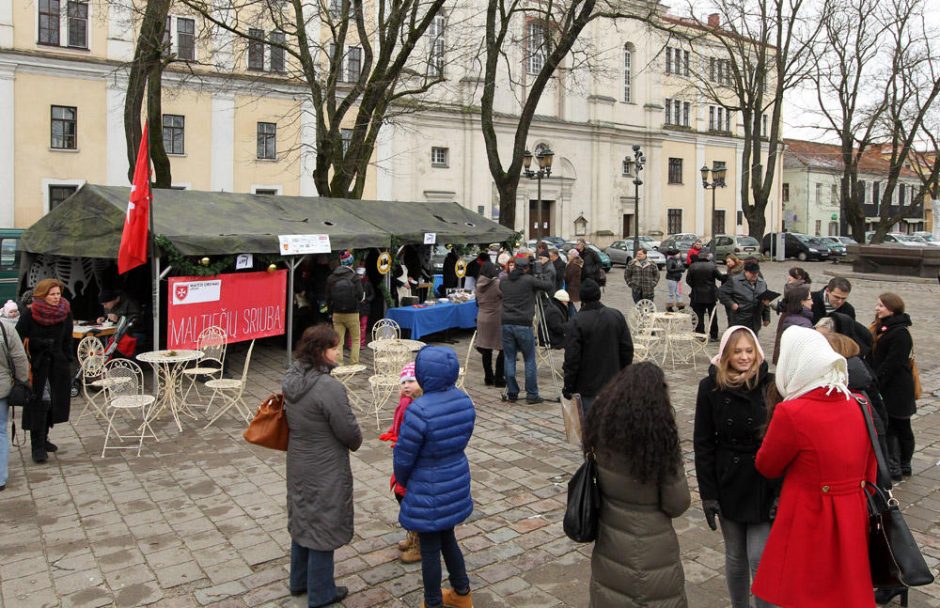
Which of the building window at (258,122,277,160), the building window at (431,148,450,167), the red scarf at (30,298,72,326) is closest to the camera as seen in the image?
the red scarf at (30,298,72,326)

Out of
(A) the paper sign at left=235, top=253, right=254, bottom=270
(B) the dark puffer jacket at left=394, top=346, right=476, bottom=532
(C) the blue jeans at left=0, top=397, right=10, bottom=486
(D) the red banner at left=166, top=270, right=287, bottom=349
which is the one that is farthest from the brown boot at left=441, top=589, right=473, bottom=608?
(A) the paper sign at left=235, top=253, right=254, bottom=270

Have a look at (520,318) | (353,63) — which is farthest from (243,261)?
(353,63)

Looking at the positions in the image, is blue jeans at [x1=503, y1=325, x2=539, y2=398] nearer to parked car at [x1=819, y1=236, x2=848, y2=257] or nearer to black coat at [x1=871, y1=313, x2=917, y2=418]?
black coat at [x1=871, y1=313, x2=917, y2=418]

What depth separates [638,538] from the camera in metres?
3.19

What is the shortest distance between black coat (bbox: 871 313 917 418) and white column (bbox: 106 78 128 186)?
98.3ft

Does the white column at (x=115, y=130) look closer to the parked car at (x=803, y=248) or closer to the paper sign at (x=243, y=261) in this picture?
the paper sign at (x=243, y=261)

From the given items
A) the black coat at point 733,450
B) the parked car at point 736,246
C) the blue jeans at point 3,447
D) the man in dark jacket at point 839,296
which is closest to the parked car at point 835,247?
the parked car at point 736,246

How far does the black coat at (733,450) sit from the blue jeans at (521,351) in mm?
5437

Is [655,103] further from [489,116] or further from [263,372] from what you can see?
[263,372]

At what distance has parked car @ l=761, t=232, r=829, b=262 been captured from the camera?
37938 mm

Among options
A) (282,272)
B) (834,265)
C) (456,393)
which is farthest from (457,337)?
(834,265)

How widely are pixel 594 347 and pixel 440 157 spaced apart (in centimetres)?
3316

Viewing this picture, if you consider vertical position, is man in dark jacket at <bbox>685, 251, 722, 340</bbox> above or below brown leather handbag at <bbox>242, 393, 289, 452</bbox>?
above

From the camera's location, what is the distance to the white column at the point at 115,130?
1192 inches
